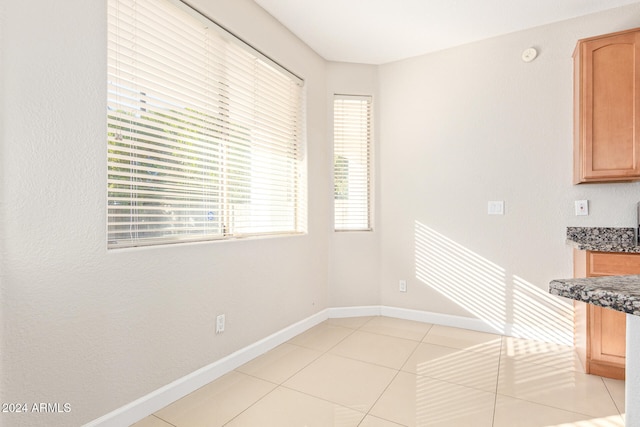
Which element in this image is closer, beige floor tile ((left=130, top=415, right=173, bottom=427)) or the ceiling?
beige floor tile ((left=130, top=415, right=173, bottom=427))

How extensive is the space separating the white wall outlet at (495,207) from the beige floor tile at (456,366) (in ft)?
4.06

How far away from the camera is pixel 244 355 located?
2518 mm

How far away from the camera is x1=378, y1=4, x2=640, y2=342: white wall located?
2.86 m

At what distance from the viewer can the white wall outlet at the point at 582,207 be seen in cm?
275

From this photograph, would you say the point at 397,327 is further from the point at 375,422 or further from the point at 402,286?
the point at 375,422

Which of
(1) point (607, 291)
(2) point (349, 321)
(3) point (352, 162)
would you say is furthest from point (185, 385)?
(3) point (352, 162)

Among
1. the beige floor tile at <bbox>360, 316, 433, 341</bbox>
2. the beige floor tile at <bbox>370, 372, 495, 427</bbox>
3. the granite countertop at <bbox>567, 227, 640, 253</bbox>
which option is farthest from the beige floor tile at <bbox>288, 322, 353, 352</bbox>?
the granite countertop at <bbox>567, 227, 640, 253</bbox>

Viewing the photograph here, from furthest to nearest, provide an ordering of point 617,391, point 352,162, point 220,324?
point 352,162
point 220,324
point 617,391

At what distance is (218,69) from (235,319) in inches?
70.0

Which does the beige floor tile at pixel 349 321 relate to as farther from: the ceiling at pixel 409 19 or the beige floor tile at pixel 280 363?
the ceiling at pixel 409 19

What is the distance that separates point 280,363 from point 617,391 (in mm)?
2154

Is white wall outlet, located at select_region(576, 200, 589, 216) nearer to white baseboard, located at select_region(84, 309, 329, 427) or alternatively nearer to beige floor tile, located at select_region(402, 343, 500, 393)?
beige floor tile, located at select_region(402, 343, 500, 393)

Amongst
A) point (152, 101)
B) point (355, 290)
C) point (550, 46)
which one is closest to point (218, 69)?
point (152, 101)

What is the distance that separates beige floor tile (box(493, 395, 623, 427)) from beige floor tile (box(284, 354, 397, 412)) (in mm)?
667
